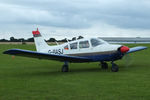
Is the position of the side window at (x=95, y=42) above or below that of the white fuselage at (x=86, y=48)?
above

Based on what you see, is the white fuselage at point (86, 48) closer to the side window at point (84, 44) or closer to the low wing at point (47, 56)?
the side window at point (84, 44)

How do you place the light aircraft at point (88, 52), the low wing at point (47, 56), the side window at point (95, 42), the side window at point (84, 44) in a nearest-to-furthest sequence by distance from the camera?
the low wing at point (47, 56)
the light aircraft at point (88, 52)
the side window at point (95, 42)
the side window at point (84, 44)

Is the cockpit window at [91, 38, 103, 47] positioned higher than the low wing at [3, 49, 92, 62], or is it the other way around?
the cockpit window at [91, 38, 103, 47]

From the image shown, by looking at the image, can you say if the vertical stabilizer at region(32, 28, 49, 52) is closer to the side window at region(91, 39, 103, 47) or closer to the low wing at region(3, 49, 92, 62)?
the low wing at region(3, 49, 92, 62)

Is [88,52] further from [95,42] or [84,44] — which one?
[95,42]

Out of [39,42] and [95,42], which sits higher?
[95,42]

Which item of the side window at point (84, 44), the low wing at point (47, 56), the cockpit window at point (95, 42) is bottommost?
the low wing at point (47, 56)

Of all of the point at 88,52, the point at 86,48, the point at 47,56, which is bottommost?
the point at 47,56

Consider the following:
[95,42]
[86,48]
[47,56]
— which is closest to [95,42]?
[95,42]

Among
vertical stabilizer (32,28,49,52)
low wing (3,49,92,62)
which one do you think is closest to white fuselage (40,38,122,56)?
low wing (3,49,92,62)

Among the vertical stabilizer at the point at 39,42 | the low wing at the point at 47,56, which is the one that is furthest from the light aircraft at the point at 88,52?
the vertical stabilizer at the point at 39,42

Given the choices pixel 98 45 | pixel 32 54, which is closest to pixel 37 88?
pixel 32 54

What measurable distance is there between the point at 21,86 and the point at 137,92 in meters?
Answer: 4.24

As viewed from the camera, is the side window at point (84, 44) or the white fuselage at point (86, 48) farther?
the side window at point (84, 44)
